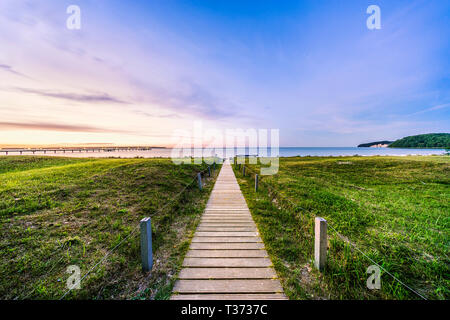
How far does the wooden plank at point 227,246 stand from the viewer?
4.52 m

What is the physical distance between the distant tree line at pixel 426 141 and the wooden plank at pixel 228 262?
139327mm

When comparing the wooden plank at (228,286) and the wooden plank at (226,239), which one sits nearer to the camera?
the wooden plank at (228,286)

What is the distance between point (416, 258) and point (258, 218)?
4.06m

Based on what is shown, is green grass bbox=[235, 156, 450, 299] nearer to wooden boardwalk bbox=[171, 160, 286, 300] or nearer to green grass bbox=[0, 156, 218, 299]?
wooden boardwalk bbox=[171, 160, 286, 300]

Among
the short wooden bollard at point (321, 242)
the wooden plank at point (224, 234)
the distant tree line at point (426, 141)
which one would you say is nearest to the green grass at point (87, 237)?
the wooden plank at point (224, 234)

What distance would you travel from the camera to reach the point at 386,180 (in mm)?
11609

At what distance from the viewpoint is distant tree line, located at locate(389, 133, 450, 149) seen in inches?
3762

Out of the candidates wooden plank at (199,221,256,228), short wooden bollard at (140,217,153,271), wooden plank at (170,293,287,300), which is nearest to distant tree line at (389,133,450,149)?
wooden plank at (199,221,256,228)

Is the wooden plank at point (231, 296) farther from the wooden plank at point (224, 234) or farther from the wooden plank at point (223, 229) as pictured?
the wooden plank at point (223, 229)

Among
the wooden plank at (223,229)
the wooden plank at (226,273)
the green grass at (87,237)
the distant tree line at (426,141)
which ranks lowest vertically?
the wooden plank at (226,273)

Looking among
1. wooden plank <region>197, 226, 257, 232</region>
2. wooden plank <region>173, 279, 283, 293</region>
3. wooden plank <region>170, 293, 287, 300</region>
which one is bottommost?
wooden plank <region>170, 293, 287, 300</region>

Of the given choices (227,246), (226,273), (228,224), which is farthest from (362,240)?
(228,224)

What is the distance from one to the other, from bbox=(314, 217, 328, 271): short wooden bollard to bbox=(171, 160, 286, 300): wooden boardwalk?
3.47 ft
